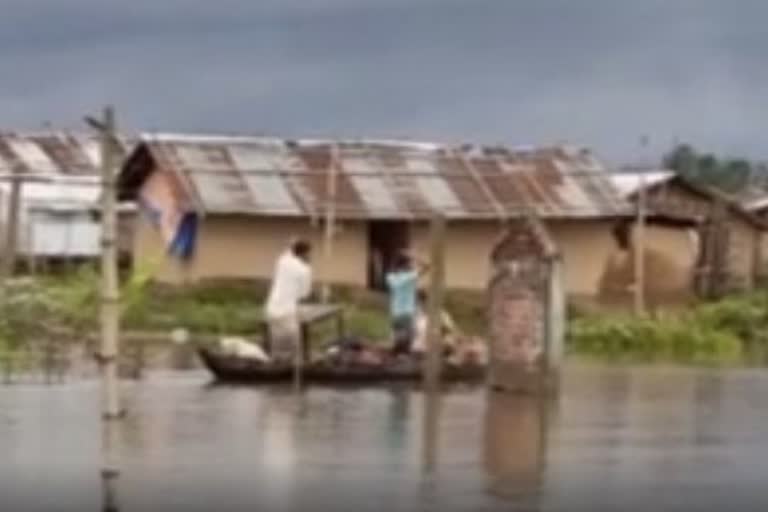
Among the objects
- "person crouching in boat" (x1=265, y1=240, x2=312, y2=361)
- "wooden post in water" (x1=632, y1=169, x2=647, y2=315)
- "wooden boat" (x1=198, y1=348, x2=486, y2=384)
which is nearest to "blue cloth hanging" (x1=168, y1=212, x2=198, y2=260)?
"wooden post in water" (x1=632, y1=169, x2=647, y2=315)

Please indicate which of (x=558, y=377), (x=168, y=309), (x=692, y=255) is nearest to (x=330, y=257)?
(x=168, y=309)

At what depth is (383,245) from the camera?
2055 inches

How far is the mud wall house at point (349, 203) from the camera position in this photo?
49438mm

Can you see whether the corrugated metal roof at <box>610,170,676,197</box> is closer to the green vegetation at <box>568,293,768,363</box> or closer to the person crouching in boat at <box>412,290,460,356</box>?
the green vegetation at <box>568,293,768,363</box>

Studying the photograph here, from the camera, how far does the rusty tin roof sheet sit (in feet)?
186

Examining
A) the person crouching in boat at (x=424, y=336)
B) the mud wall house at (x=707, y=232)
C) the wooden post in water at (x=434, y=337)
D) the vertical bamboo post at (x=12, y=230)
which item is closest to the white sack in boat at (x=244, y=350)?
the person crouching in boat at (x=424, y=336)

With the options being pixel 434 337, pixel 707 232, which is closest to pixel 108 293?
pixel 434 337

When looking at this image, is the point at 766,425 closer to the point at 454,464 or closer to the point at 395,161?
the point at 454,464

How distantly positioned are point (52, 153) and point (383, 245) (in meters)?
10.0

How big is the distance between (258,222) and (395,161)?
3378 mm

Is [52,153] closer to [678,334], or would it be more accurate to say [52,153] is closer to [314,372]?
[678,334]

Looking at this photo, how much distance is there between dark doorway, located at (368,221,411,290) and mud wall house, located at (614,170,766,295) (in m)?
5.55

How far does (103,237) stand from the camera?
18.5m

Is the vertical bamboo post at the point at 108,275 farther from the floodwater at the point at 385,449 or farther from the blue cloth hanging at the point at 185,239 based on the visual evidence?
the blue cloth hanging at the point at 185,239
